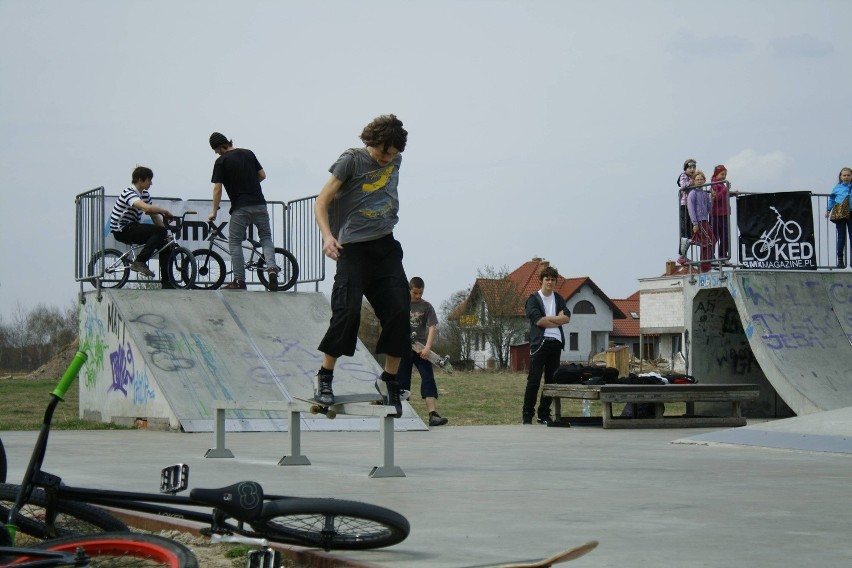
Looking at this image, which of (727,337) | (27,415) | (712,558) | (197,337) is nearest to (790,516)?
(712,558)

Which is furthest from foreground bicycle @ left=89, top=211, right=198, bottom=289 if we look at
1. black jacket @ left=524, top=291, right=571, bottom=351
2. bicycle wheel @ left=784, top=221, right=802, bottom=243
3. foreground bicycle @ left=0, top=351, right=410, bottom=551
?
foreground bicycle @ left=0, top=351, right=410, bottom=551

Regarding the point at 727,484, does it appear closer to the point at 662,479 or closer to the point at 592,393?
the point at 662,479

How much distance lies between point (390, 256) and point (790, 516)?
326 centimetres

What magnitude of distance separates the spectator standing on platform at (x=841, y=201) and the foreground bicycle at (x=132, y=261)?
924 cm

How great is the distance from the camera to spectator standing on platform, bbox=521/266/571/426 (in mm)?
13992

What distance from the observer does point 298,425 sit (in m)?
8.81

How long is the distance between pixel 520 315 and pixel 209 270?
72.7 m

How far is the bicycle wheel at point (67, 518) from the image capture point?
4230 millimetres

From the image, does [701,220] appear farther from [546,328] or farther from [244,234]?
[244,234]

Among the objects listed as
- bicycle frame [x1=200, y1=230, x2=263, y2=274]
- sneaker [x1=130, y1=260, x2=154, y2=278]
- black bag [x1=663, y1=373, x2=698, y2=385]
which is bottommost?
black bag [x1=663, y1=373, x2=698, y2=385]

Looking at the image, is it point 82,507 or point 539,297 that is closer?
point 82,507

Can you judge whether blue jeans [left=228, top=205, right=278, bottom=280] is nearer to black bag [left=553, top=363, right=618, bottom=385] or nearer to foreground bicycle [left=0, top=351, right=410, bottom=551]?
black bag [left=553, top=363, right=618, bottom=385]

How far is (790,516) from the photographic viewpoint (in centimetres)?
559

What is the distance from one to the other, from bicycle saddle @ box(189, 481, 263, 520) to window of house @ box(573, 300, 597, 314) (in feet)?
343
